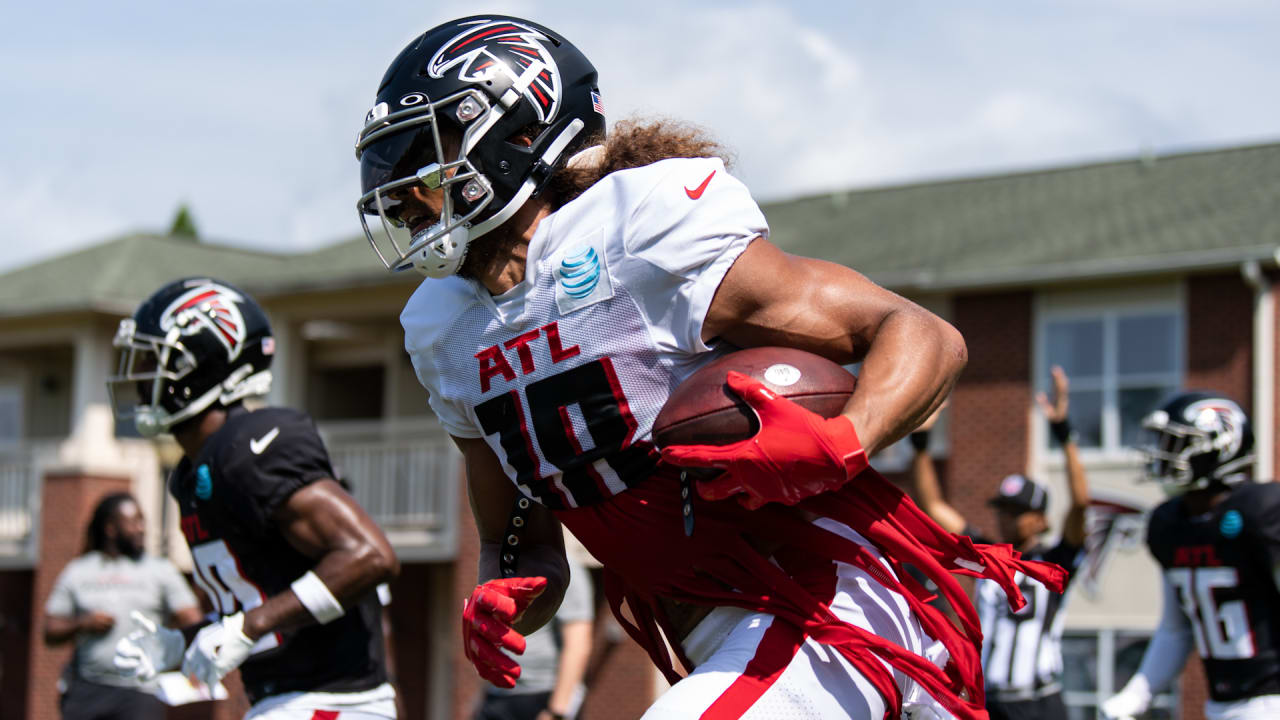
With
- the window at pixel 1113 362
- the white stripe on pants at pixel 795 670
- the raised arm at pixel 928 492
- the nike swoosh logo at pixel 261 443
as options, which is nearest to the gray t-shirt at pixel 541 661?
the raised arm at pixel 928 492

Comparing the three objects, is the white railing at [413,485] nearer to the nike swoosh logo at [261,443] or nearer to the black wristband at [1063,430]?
the black wristband at [1063,430]

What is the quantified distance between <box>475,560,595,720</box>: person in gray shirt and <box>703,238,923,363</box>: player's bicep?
6.12m

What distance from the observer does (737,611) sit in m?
3.19

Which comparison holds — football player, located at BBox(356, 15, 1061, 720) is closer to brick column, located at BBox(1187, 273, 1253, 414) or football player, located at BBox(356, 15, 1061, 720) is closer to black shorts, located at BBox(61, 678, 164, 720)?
black shorts, located at BBox(61, 678, 164, 720)

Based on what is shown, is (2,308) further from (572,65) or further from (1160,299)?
(572,65)

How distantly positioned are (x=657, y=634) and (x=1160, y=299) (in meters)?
17.8

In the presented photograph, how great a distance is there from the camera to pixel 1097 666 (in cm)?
1978

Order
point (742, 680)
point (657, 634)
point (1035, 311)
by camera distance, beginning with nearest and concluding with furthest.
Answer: point (742, 680) → point (657, 634) → point (1035, 311)

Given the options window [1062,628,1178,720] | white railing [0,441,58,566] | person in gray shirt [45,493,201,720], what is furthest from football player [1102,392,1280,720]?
white railing [0,441,58,566]

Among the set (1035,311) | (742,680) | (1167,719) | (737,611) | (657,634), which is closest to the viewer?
(742,680)

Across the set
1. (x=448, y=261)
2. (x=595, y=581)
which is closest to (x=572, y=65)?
(x=448, y=261)

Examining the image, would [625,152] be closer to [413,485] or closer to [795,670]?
Answer: [795,670]

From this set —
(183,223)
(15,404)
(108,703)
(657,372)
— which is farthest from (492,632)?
(183,223)

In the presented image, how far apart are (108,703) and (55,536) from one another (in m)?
17.8
